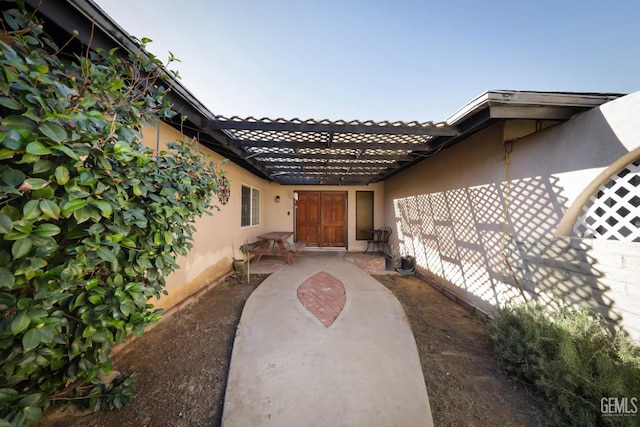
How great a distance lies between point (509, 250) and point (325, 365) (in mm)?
2810

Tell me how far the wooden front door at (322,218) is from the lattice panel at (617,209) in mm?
6103

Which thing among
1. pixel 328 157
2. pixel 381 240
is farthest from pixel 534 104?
pixel 381 240

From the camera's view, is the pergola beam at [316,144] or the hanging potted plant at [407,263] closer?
the pergola beam at [316,144]

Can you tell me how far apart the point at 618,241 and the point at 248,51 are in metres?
6.02

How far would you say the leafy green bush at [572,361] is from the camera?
1478 millimetres

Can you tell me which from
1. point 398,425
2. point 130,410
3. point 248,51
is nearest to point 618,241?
point 398,425

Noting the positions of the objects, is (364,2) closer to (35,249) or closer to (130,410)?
(35,249)

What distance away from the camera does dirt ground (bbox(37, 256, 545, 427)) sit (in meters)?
1.62

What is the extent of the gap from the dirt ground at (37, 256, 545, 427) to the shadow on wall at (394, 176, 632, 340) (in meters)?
0.70

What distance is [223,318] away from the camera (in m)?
2.95

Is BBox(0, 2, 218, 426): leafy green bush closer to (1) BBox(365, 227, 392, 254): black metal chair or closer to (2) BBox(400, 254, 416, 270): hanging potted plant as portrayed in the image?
(2) BBox(400, 254, 416, 270): hanging potted plant

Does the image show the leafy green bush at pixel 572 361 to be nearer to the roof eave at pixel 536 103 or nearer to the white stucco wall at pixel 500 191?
the white stucco wall at pixel 500 191

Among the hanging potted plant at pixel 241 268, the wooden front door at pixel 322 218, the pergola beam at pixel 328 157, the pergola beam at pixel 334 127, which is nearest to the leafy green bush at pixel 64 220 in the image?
the pergola beam at pixel 334 127

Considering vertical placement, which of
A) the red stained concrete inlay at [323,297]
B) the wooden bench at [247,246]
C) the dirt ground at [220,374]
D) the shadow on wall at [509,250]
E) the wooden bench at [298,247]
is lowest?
the dirt ground at [220,374]
